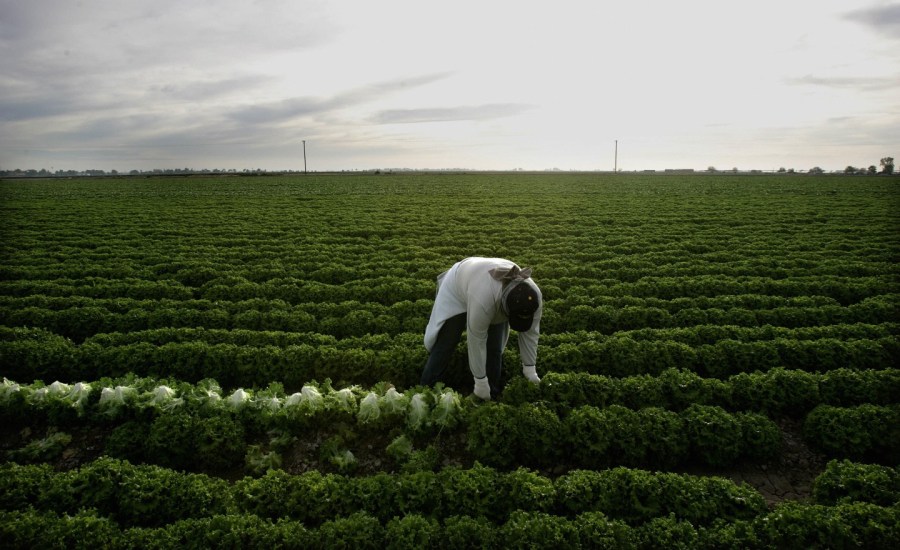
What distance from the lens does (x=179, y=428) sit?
5.65 meters

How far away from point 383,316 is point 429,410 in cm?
367

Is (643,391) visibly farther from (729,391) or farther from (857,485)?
(857,485)

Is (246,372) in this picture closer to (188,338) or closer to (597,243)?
(188,338)

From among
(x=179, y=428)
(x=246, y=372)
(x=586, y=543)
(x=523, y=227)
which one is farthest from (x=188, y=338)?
(x=523, y=227)

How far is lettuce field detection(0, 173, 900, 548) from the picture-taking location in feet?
14.4

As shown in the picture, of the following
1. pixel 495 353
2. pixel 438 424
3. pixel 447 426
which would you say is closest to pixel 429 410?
pixel 438 424

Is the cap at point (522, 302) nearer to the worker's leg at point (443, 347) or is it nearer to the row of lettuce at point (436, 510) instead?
the worker's leg at point (443, 347)

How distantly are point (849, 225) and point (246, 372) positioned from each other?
2510cm

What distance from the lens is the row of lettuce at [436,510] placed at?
4191 mm

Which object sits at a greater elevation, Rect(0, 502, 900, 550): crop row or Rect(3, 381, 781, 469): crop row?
Rect(3, 381, 781, 469): crop row

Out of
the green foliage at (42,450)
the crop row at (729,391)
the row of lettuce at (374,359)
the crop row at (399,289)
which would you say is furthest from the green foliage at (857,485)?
the green foliage at (42,450)

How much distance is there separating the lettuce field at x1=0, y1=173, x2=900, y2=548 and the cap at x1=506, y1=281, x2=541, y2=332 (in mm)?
1544

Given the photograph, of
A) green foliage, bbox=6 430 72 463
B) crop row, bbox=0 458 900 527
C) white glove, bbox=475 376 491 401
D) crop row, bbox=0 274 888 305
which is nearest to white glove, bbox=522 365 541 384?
white glove, bbox=475 376 491 401

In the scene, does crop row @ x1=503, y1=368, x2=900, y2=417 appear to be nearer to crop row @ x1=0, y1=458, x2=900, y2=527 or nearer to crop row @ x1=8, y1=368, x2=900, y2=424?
crop row @ x1=8, y1=368, x2=900, y2=424
